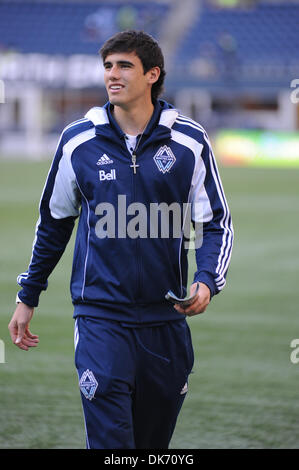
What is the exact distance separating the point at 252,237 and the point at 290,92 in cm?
2716

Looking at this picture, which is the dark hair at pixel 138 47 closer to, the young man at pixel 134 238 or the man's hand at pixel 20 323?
the young man at pixel 134 238

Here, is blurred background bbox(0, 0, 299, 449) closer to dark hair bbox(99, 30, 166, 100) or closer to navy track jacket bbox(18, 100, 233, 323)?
navy track jacket bbox(18, 100, 233, 323)

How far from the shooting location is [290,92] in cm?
4091

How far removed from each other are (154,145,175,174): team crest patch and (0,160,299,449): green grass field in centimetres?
212

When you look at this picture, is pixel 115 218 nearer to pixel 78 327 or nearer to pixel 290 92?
pixel 78 327

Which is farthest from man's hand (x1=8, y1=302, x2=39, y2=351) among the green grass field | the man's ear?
the green grass field

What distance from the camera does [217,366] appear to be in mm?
7176

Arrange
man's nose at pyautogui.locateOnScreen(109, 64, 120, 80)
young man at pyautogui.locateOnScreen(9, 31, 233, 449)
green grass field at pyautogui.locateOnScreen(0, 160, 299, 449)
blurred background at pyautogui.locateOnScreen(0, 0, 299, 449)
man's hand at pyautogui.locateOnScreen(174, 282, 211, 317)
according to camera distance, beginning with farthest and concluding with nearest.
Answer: blurred background at pyautogui.locateOnScreen(0, 0, 299, 449)
green grass field at pyautogui.locateOnScreen(0, 160, 299, 449)
man's nose at pyautogui.locateOnScreen(109, 64, 120, 80)
young man at pyautogui.locateOnScreen(9, 31, 233, 449)
man's hand at pyautogui.locateOnScreen(174, 282, 211, 317)

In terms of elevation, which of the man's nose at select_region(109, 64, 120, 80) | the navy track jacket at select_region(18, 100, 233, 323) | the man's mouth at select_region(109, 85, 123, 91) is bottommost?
the navy track jacket at select_region(18, 100, 233, 323)

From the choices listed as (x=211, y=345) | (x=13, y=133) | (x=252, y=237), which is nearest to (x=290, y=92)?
(x=13, y=133)

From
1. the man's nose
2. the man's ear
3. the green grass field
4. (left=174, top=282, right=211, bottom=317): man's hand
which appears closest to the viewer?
(left=174, top=282, right=211, bottom=317): man's hand

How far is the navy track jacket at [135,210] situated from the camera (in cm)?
366

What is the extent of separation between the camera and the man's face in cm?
375
